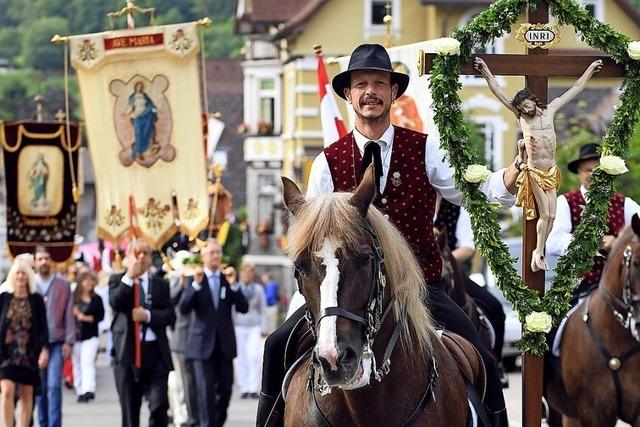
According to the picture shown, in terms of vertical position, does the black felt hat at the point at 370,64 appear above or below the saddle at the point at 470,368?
above

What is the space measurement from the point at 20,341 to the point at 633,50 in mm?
9180

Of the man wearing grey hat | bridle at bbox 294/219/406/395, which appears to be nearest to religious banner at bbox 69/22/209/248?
the man wearing grey hat

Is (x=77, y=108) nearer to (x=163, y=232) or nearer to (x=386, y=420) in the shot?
(x=163, y=232)

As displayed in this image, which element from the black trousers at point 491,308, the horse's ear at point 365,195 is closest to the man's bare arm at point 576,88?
the horse's ear at point 365,195

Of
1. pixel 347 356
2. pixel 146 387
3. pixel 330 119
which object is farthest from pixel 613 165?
pixel 146 387

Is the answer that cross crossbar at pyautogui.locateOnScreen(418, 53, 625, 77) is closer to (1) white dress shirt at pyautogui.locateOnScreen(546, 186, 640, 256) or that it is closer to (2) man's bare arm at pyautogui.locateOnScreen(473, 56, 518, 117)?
(2) man's bare arm at pyautogui.locateOnScreen(473, 56, 518, 117)

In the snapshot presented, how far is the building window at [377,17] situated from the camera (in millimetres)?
51125

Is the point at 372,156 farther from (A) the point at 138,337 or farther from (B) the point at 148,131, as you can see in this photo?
(B) the point at 148,131

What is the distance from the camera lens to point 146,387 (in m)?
15.9

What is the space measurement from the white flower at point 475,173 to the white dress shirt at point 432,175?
0.12 meters

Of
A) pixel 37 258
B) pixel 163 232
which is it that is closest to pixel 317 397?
pixel 163 232

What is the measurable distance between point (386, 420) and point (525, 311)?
1496mm

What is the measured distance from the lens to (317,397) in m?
7.09

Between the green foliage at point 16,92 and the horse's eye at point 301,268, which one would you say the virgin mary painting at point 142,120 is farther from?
the green foliage at point 16,92
